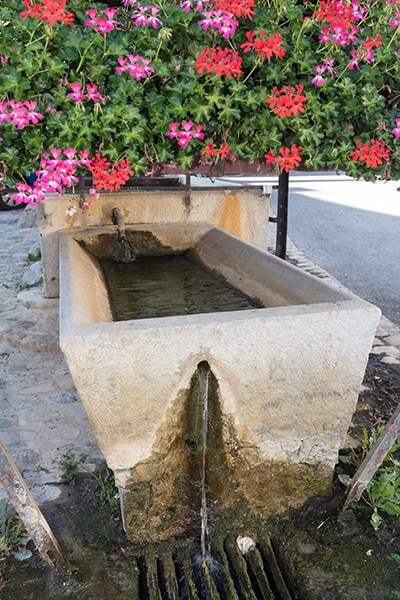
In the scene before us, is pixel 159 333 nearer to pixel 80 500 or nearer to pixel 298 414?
pixel 298 414

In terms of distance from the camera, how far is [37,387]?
358 centimetres

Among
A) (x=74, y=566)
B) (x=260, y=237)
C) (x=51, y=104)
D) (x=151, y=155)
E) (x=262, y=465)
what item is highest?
(x=51, y=104)

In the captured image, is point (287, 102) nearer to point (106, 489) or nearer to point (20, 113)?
point (20, 113)

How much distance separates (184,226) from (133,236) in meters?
0.43

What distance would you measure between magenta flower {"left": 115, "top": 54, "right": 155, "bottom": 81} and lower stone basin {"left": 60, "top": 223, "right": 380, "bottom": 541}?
2.94ft

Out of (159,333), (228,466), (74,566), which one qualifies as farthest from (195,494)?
(159,333)

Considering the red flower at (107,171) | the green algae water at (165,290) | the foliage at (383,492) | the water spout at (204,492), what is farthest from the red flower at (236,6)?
the foliage at (383,492)

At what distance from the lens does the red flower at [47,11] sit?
65.4 inches

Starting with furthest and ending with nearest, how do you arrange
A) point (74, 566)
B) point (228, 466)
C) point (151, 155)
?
point (228, 466), point (74, 566), point (151, 155)

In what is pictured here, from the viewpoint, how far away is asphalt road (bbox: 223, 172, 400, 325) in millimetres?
6121

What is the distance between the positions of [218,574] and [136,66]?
1.99m

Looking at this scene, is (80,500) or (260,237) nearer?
(80,500)

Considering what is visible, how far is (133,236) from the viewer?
415 cm

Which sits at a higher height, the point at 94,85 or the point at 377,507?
the point at 94,85
